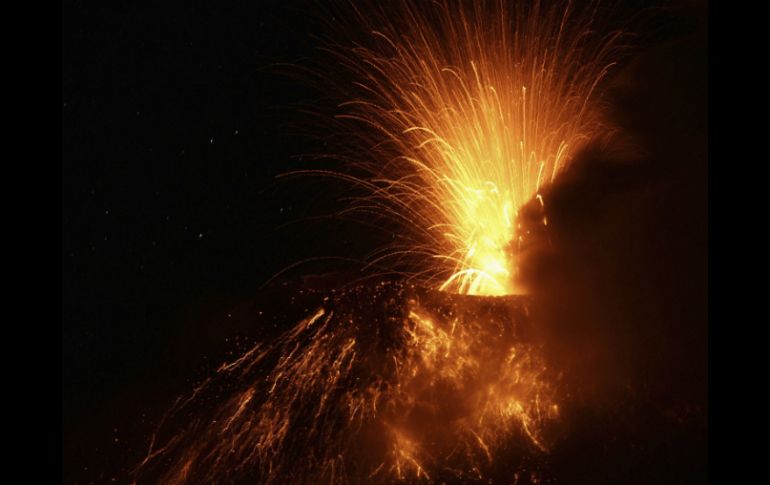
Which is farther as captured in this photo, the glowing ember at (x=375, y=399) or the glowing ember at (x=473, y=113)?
the glowing ember at (x=473, y=113)

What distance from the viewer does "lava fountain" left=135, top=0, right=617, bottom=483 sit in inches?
177

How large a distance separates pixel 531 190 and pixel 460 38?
159 centimetres

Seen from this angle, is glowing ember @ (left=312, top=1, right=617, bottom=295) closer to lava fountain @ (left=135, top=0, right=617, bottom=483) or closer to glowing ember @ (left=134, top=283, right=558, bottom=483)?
lava fountain @ (left=135, top=0, right=617, bottom=483)

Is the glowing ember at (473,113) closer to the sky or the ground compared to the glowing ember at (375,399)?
closer to the sky

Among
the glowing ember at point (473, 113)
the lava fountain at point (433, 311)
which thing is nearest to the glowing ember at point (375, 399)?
the lava fountain at point (433, 311)

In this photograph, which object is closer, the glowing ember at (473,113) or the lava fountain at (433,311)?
the lava fountain at (433,311)

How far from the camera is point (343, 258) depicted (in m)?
7.47

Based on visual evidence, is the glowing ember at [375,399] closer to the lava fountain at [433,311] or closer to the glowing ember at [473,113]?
the lava fountain at [433,311]

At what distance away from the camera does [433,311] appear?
4777 millimetres

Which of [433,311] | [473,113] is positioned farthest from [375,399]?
[473,113]

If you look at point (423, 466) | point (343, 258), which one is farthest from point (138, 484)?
point (343, 258)

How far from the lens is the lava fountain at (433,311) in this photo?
4.51 metres

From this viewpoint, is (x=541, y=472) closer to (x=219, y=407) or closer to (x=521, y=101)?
(x=219, y=407)

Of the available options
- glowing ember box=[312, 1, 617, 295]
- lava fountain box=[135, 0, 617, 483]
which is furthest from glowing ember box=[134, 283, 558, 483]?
glowing ember box=[312, 1, 617, 295]
